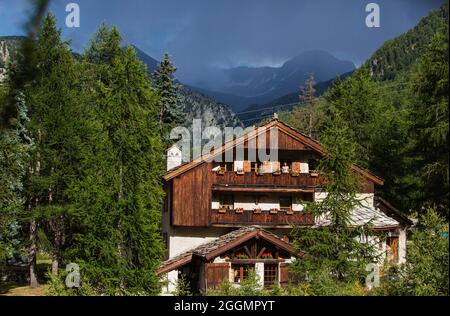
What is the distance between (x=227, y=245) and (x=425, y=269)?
13.4 metres

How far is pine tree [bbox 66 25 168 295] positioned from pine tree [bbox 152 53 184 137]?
29.1 meters

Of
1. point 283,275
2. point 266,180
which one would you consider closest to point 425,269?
point 283,275

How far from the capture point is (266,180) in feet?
112

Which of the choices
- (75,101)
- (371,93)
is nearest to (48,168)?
(75,101)

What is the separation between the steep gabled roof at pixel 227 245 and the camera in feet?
97.7

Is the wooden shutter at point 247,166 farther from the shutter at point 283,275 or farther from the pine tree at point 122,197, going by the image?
the pine tree at point 122,197

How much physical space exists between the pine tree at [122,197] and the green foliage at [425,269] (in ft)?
33.1

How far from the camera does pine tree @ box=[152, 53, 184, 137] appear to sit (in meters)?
55.9

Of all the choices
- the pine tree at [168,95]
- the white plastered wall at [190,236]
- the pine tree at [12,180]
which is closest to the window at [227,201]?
the white plastered wall at [190,236]

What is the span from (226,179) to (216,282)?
6.61m

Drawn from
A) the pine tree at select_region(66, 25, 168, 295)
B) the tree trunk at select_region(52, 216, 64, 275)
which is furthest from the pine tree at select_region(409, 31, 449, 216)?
the tree trunk at select_region(52, 216, 64, 275)
